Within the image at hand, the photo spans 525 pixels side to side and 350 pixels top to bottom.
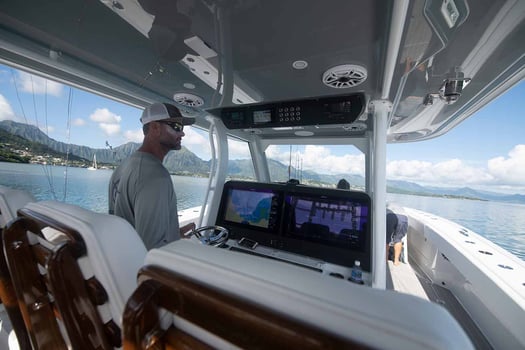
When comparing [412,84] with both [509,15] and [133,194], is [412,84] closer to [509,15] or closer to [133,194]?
[509,15]

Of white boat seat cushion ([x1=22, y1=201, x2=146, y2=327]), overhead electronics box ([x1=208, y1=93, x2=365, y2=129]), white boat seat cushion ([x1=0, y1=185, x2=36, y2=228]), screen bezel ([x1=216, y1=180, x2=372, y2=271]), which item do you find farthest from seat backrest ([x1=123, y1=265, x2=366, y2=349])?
overhead electronics box ([x1=208, y1=93, x2=365, y2=129])

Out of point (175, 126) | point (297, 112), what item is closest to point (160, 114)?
point (175, 126)

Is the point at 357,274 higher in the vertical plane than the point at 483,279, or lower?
higher

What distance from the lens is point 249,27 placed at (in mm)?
1084

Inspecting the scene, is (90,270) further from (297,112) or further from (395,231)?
(395,231)

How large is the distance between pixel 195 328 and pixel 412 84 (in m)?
2.06

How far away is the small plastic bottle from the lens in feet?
4.83

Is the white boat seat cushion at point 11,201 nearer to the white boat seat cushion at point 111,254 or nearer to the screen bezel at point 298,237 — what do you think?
the white boat seat cushion at point 111,254

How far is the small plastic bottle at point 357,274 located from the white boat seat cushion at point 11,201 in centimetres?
205

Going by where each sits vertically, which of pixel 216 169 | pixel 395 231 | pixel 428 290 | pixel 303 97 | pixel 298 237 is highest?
pixel 303 97

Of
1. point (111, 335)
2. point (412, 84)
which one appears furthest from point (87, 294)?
Result: point (412, 84)

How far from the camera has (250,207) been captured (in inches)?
87.2

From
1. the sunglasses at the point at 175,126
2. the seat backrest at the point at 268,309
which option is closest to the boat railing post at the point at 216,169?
the sunglasses at the point at 175,126

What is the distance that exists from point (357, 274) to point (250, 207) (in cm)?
118
